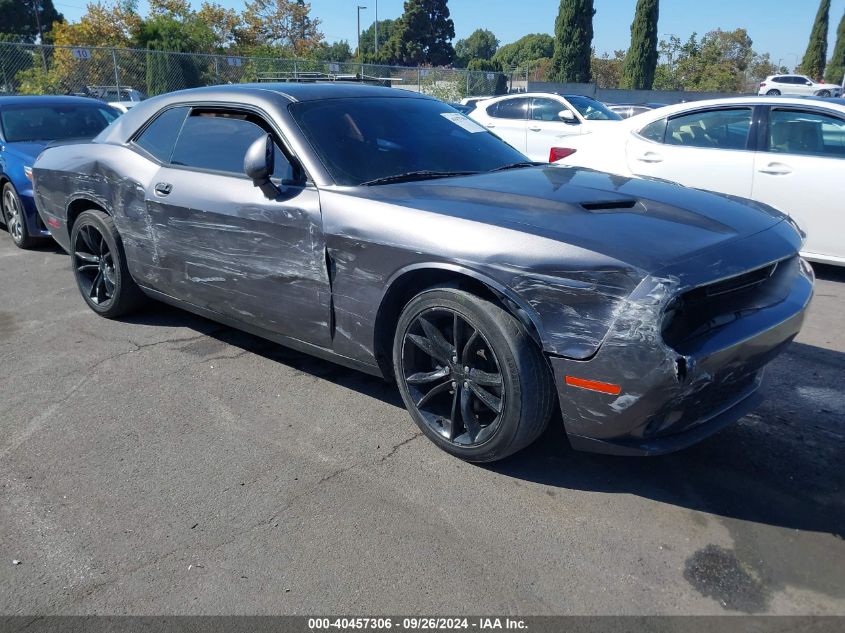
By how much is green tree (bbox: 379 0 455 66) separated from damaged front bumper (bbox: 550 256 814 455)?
279 feet

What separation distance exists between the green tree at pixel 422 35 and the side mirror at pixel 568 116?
7607cm

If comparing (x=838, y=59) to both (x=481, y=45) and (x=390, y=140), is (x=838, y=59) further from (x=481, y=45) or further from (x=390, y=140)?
(x=481, y=45)

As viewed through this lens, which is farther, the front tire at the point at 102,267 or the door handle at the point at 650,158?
the door handle at the point at 650,158

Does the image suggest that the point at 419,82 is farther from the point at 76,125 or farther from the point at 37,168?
the point at 37,168

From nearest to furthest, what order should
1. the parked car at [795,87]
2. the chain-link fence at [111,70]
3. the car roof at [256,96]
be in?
the car roof at [256,96]
the chain-link fence at [111,70]
the parked car at [795,87]

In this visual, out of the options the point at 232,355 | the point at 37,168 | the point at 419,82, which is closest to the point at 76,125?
the point at 37,168

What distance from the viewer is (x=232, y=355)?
14.6 feet

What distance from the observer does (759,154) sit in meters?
6.12

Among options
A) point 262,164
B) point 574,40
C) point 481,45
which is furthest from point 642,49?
point 481,45

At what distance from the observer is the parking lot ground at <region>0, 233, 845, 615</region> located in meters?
2.34

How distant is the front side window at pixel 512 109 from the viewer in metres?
11.8

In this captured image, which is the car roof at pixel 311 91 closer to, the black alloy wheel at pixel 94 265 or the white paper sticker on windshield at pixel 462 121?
the white paper sticker on windshield at pixel 462 121

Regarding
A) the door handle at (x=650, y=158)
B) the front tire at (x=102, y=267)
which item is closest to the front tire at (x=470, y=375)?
the front tire at (x=102, y=267)

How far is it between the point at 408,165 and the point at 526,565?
2.09m
